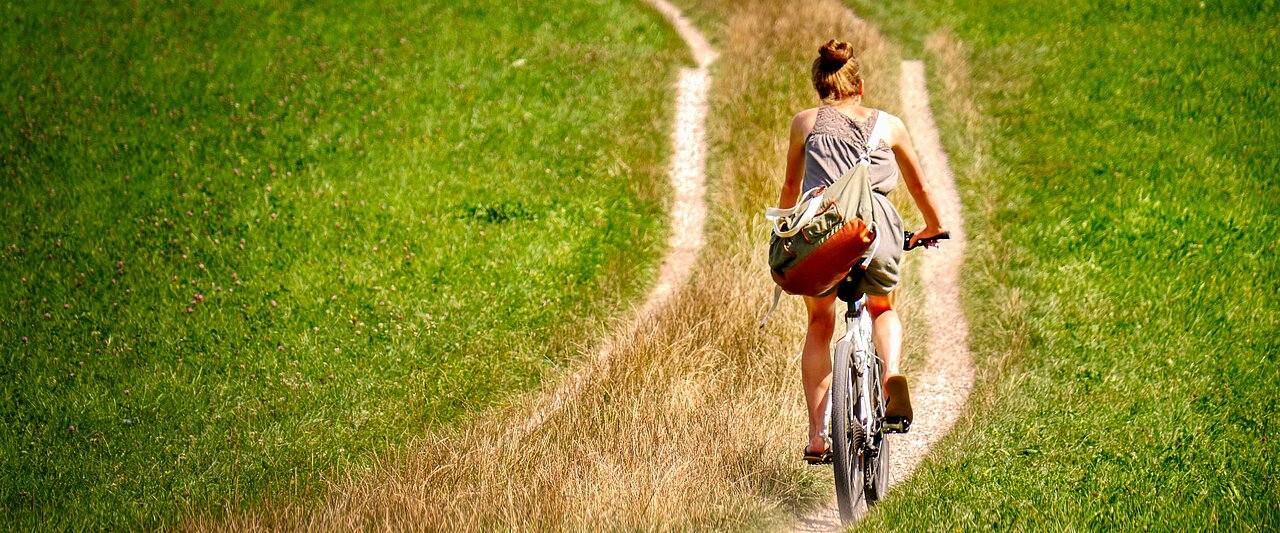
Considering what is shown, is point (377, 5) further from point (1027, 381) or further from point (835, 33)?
point (1027, 381)

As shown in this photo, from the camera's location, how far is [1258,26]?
13.4 m

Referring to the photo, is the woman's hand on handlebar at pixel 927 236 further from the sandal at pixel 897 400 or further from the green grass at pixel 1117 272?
the green grass at pixel 1117 272

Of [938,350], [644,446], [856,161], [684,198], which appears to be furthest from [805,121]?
[684,198]

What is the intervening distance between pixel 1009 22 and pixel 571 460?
11.0 meters

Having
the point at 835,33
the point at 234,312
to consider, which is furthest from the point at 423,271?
the point at 835,33

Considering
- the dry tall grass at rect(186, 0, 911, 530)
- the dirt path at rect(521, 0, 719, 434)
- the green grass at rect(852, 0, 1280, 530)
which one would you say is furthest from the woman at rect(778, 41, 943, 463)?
the dirt path at rect(521, 0, 719, 434)

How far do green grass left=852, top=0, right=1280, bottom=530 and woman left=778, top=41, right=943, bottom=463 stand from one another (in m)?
0.68

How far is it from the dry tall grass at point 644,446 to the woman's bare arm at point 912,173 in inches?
71.2

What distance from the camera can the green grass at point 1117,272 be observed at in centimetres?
558

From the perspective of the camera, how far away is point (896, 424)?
5.49 m

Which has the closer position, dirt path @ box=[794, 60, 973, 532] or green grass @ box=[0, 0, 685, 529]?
dirt path @ box=[794, 60, 973, 532]

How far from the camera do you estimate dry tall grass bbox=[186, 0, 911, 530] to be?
19.5ft

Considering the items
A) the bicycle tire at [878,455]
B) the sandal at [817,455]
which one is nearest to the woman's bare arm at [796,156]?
the bicycle tire at [878,455]

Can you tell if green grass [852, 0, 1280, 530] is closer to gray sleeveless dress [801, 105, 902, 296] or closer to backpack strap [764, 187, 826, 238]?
gray sleeveless dress [801, 105, 902, 296]
